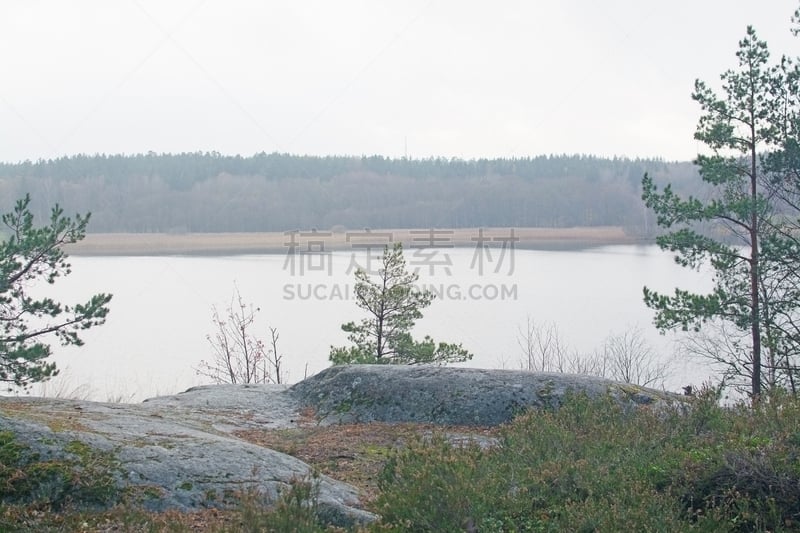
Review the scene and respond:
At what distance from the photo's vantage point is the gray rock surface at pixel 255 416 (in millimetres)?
4516

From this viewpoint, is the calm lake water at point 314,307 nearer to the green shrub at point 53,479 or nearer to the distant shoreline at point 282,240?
the distant shoreline at point 282,240

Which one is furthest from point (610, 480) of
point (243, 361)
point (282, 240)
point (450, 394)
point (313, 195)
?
point (313, 195)

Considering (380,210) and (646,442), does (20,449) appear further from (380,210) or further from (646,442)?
(380,210)

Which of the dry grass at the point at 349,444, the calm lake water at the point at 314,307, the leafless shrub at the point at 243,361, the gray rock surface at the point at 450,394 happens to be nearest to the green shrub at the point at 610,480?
the dry grass at the point at 349,444

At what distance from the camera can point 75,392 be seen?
1878 cm

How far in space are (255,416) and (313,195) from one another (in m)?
62.7

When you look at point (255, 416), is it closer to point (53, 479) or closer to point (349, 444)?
point (349, 444)

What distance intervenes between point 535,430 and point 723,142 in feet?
34.4

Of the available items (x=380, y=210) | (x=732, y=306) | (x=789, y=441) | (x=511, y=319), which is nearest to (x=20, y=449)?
(x=789, y=441)

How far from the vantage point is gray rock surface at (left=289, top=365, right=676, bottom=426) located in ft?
25.1

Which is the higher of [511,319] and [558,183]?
[558,183]

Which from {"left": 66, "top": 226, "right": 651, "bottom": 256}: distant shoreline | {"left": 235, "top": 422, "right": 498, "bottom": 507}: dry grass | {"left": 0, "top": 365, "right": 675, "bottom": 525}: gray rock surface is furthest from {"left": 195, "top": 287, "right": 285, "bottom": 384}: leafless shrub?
{"left": 66, "top": 226, "right": 651, "bottom": 256}: distant shoreline

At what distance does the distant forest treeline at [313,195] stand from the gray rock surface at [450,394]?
Answer: 5656 cm

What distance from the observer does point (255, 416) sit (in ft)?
26.2
